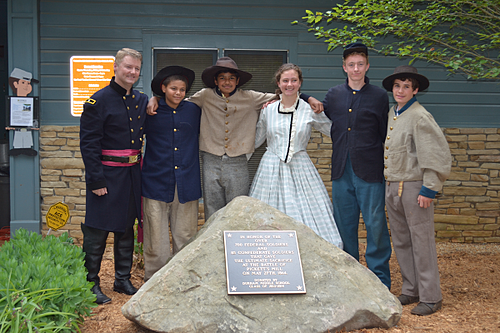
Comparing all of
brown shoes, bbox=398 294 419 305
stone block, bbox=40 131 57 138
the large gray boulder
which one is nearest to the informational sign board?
the large gray boulder

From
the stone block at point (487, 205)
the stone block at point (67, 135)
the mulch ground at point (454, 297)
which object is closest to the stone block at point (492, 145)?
the stone block at point (487, 205)

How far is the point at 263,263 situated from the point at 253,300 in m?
0.28

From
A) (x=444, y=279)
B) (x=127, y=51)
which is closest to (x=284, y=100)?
(x=127, y=51)

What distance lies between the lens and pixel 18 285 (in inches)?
100

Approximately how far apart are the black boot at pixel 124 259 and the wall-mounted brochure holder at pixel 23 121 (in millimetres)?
2601

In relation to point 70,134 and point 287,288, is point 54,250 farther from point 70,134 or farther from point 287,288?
point 70,134

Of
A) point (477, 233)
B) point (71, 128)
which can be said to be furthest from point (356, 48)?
point (477, 233)

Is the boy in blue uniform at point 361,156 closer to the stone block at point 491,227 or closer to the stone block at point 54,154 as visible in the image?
the stone block at point 491,227

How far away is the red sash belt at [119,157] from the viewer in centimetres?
359

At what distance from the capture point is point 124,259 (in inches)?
151

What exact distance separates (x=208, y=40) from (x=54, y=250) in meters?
3.55

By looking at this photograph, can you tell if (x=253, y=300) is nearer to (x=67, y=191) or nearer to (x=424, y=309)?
(x=424, y=309)

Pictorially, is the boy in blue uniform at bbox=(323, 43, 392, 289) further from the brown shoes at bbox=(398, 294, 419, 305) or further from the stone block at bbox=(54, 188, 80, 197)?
the stone block at bbox=(54, 188, 80, 197)

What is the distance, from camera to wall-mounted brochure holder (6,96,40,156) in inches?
218
